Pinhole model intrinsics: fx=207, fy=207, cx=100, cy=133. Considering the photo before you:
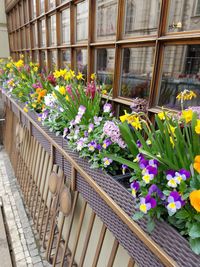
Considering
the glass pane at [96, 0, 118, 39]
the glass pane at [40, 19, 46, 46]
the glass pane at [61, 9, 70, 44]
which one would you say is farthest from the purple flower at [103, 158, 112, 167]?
the glass pane at [40, 19, 46, 46]

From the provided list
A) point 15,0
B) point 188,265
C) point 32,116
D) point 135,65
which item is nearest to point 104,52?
point 135,65

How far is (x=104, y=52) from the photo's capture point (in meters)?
1.73

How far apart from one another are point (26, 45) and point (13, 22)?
46.6 inches

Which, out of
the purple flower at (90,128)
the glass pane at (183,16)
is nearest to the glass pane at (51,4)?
the glass pane at (183,16)

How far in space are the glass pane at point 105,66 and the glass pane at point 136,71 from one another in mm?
141

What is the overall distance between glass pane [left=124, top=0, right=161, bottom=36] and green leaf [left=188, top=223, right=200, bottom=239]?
1.07 metres

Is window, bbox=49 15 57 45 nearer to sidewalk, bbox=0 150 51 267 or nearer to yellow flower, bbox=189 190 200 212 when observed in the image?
sidewalk, bbox=0 150 51 267

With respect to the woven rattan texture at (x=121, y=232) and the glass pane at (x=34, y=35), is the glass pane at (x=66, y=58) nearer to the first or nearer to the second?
the glass pane at (x=34, y=35)

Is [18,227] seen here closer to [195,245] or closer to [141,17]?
[195,245]

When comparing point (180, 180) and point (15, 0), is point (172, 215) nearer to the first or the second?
point (180, 180)

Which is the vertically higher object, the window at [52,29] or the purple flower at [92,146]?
the window at [52,29]

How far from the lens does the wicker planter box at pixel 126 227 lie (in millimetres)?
654

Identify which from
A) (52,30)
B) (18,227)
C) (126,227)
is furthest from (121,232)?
(52,30)

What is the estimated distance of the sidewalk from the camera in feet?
6.41
